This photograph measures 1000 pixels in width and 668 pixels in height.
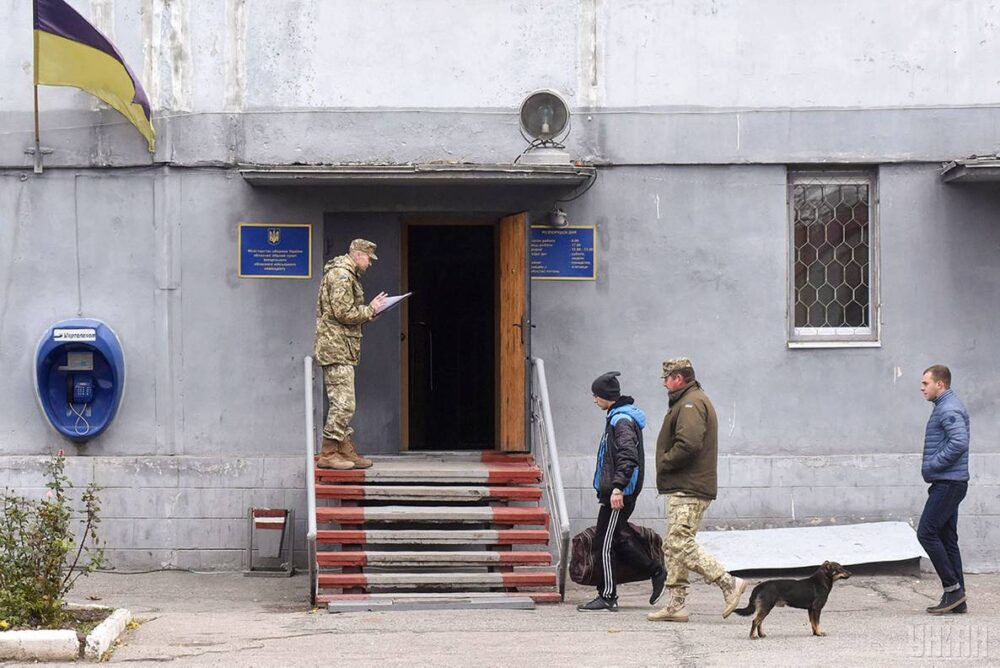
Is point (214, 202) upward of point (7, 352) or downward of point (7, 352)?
upward

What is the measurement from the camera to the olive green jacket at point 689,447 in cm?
952

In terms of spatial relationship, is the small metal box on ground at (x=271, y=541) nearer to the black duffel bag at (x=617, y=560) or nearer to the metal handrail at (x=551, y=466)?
the metal handrail at (x=551, y=466)

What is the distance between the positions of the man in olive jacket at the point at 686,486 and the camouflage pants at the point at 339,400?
8.93 feet

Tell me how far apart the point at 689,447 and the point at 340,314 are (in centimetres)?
308

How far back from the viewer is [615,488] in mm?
9875

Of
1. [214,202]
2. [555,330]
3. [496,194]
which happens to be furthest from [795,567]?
[214,202]

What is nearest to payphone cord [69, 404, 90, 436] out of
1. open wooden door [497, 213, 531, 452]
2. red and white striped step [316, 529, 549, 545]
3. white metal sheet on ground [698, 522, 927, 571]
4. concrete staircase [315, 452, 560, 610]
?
concrete staircase [315, 452, 560, 610]

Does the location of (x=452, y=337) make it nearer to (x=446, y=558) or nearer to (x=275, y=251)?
(x=275, y=251)

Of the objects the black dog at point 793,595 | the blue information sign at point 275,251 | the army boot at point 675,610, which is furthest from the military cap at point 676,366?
the blue information sign at point 275,251

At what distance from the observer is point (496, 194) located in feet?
39.8

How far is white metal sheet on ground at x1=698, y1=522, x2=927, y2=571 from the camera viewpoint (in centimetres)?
1144

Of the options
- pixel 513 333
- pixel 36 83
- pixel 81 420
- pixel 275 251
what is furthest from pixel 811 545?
pixel 36 83

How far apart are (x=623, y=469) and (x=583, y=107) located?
11.6 feet

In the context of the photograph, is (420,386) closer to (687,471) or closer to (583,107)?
(583,107)
